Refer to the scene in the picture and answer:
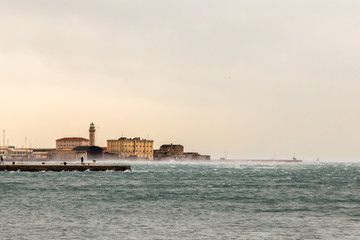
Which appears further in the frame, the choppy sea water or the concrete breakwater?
the concrete breakwater

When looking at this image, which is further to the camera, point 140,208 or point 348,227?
point 140,208

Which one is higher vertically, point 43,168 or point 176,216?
point 43,168

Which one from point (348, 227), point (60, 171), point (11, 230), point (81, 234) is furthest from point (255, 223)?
point (60, 171)

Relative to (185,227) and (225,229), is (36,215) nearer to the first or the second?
(185,227)

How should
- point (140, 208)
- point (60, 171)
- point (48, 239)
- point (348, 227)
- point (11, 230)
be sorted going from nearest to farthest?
Result: point (48, 239), point (11, 230), point (348, 227), point (140, 208), point (60, 171)

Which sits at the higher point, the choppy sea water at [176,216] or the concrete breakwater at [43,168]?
the concrete breakwater at [43,168]

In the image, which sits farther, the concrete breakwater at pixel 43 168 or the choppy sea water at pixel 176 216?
the concrete breakwater at pixel 43 168

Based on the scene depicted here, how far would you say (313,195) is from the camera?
2729 inches

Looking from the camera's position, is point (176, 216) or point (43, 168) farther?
point (43, 168)

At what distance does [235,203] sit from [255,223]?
15805 millimetres

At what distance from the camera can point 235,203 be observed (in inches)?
2258

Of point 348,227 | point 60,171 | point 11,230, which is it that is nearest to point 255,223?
point 348,227

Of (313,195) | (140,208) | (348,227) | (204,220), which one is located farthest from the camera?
(313,195)

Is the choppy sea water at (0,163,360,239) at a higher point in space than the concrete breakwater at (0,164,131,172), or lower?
→ lower
